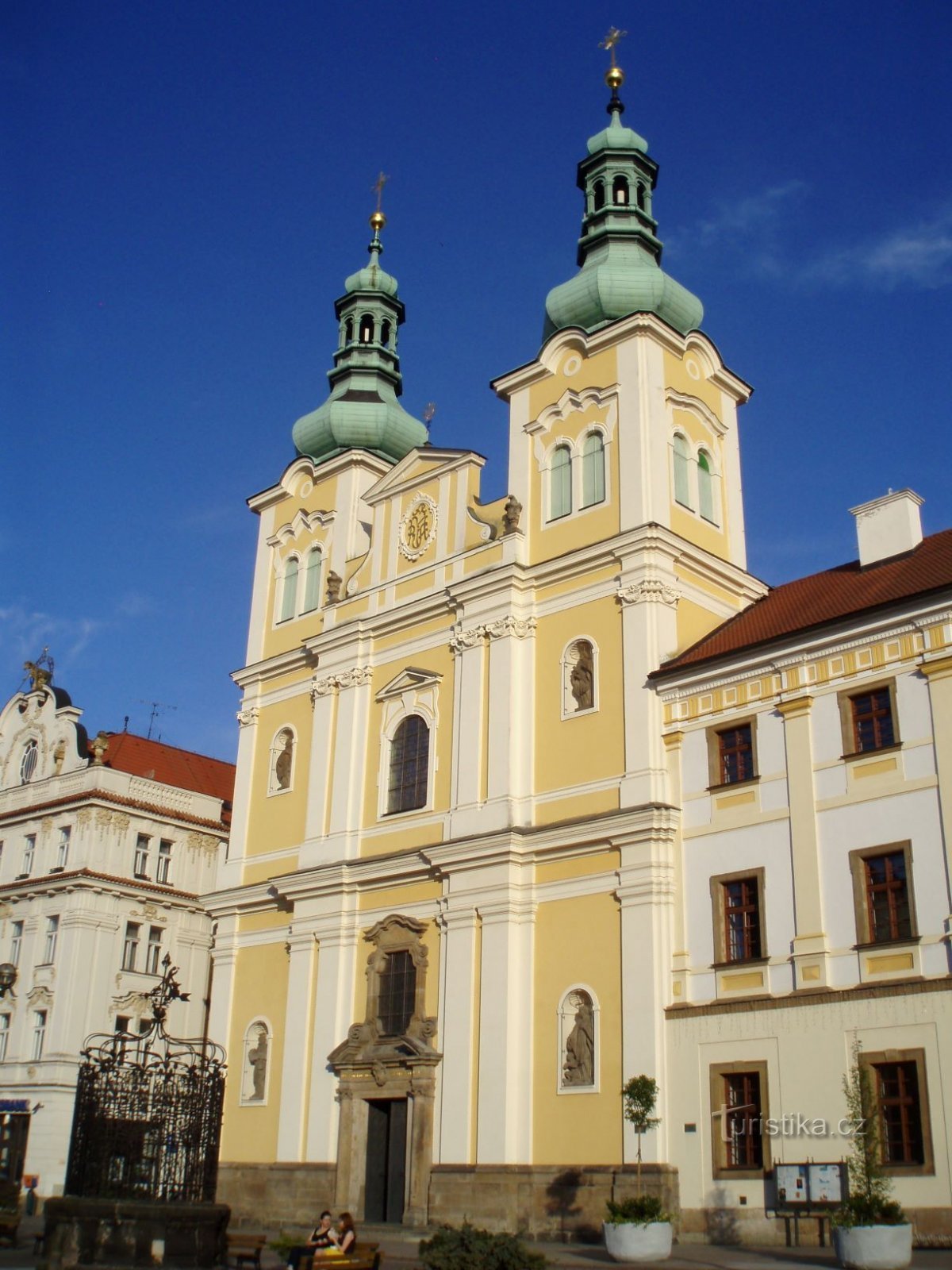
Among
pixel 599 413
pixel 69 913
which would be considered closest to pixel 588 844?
pixel 599 413

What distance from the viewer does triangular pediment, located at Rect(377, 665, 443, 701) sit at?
1230 inches

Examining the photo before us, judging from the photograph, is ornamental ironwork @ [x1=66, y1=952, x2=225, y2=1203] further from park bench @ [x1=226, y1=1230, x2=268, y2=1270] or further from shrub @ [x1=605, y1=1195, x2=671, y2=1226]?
shrub @ [x1=605, y1=1195, x2=671, y2=1226]

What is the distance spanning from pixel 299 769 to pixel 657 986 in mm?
12667

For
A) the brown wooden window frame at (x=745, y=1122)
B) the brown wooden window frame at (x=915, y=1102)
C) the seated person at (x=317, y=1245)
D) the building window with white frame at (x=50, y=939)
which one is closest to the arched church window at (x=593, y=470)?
the brown wooden window frame at (x=745, y=1122)

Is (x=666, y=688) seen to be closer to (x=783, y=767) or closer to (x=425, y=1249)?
(x=783, y=767)

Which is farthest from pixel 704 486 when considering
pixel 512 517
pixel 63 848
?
pixel 63 848

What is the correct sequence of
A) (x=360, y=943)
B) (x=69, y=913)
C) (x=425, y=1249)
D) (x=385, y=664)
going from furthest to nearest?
(x=69, y=913), (x=385, y=664), (x=360, y=943), (x=425, y=1249)

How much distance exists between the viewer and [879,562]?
2620 cm

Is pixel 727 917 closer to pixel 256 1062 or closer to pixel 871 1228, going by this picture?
pixel 871 1228

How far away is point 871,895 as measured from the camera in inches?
872

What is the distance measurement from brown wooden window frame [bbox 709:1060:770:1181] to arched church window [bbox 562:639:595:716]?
7666 millimetres

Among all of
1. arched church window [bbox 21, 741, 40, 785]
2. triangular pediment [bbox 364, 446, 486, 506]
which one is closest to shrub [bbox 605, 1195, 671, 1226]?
triangular pediment [bbox 364, 446, 486, 506]

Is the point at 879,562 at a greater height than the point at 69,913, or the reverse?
the point at 879,562

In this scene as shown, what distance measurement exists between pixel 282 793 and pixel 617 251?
15.4 metres
